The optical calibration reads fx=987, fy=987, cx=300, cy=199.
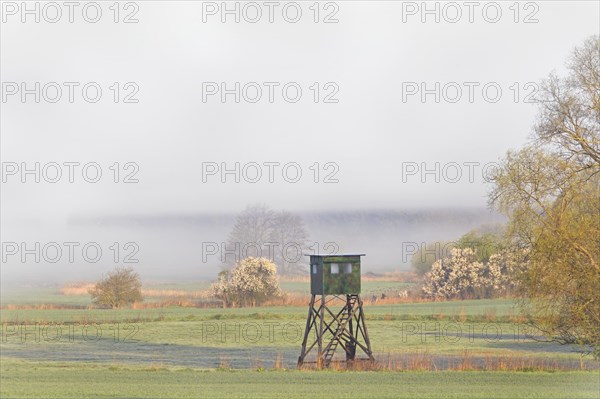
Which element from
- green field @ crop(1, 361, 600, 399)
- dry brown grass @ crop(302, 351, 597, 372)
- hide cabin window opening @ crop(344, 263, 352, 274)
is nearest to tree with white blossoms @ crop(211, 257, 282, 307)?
dry brown grass @ crop(302, 351, 597, 372)

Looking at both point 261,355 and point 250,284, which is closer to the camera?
point 261,355

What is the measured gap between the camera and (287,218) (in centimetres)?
13612

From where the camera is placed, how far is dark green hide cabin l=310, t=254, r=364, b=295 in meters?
45.6

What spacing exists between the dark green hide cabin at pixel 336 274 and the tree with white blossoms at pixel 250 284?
4080 centimetres

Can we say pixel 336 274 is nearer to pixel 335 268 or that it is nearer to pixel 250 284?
pixel 335 268

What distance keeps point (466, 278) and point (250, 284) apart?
67.1ft

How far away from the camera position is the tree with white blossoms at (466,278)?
90000 mm

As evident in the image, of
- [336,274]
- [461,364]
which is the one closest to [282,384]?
[336,274]

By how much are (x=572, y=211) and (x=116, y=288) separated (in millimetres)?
Result: 52584

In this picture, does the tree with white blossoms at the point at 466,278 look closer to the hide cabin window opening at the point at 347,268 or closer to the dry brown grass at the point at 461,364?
the dry brown grass at the point at 461,364

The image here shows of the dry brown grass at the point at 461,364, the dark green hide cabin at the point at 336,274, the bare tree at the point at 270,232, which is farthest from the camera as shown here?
the bare tree at the point at 270,232

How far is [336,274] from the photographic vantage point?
45688mm

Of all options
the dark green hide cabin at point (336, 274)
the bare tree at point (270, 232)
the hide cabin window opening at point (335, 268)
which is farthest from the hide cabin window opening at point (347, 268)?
the bare tree at point (270, 232)

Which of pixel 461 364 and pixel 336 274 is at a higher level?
pixel 336 274
